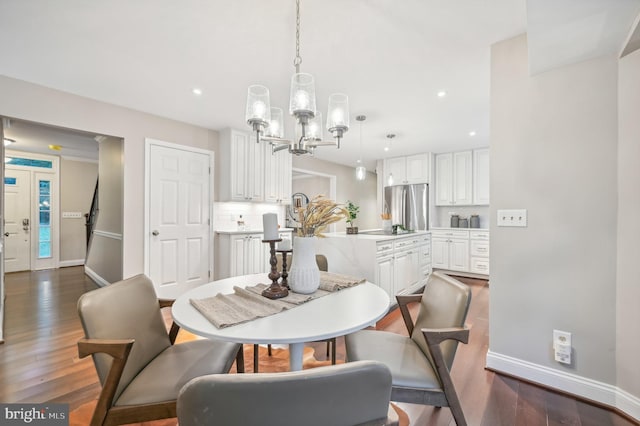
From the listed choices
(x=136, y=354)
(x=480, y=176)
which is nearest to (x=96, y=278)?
(x=136, y=354)

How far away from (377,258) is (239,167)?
2.48m

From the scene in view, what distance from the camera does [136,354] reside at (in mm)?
1240

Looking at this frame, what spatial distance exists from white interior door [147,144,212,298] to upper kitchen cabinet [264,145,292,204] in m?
0.91

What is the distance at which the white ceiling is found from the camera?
166cm

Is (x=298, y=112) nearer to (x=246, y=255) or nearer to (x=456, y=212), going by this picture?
(x=246, y=255)

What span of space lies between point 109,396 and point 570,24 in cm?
276

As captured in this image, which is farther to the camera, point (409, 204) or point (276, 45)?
point (409, 204)

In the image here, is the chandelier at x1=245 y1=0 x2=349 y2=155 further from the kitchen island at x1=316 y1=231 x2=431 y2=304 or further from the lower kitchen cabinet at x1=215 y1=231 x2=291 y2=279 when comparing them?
the lower kitchen cabinet at x1=215 y1=231 x2=291 y2=279

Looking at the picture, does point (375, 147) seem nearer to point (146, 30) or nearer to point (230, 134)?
point (230, 134)

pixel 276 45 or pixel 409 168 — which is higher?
pixel 276 45

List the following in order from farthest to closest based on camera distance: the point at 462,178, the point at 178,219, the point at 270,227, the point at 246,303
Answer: the point at 462,178 → the point at 178,219 → the point at 270,227 → the point at 246,303

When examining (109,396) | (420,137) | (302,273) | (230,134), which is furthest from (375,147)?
(109,396)

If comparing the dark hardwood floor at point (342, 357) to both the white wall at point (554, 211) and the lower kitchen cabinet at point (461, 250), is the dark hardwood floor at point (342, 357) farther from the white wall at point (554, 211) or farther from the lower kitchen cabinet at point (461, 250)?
the lower kitchen cabinet at point (461, 250)

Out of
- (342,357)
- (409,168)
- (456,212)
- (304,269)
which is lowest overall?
(342,357)
